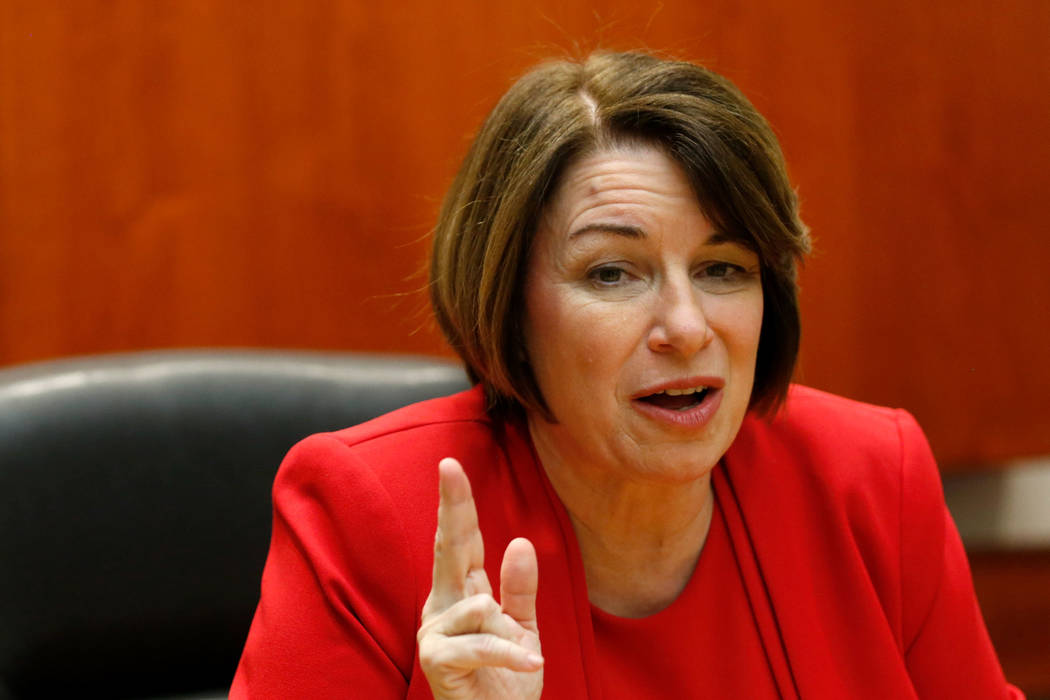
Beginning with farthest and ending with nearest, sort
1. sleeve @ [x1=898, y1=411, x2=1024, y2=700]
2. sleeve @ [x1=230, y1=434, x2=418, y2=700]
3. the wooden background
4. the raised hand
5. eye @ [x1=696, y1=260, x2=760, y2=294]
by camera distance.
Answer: the wooden background → sleeve @ [x1=898, y1=411, x2=1024, y2=700] → eye @ [x1=696, y1=260, x2=760, y2=294] → sleeve @ [x1=230, y1=434, x2=418, y2=700] → the raised hand

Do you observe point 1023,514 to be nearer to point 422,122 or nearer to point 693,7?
point 693,7

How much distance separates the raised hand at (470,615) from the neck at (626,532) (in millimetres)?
350

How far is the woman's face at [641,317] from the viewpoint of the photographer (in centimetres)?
131

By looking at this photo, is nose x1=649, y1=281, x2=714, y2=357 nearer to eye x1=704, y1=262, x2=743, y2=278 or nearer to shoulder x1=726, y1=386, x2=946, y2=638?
eye x1=704, y1=262, x2=743, y2=278

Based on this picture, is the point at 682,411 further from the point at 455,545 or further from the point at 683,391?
the point at 455,545

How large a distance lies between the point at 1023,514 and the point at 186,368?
84.1 inches

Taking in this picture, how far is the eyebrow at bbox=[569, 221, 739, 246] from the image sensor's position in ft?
4.33

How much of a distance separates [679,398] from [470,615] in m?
0.44

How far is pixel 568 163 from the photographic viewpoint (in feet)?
4.50

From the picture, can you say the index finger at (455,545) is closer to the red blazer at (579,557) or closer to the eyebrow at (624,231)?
the red blazer at (579,557)

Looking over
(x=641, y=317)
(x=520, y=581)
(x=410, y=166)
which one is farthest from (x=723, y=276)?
(x=410, y=166)

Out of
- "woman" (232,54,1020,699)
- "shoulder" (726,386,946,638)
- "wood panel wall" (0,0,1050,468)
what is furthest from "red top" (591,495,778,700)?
"wood panel wall" (0,0,1050,468)

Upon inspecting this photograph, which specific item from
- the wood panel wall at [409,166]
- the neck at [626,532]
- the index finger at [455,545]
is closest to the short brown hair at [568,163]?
the neck at [626,532]

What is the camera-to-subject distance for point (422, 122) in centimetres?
232
